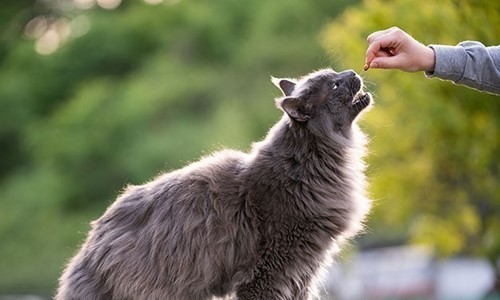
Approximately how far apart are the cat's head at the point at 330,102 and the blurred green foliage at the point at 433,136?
20.4 ft

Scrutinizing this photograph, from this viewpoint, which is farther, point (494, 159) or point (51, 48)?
point (51, 48)

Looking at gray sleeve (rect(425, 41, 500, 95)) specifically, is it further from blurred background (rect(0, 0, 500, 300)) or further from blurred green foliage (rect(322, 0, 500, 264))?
blurred background (rect(0, 0, 500, 300))

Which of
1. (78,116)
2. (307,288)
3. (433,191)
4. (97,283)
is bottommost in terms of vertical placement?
(307,288)

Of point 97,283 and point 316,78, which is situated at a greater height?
point 316,78

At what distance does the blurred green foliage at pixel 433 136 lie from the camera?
14430mm

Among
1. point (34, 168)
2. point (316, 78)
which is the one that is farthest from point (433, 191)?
point (34, 168)

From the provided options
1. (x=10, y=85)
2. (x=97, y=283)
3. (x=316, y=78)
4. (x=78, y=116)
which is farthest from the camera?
(x=10, y=85)

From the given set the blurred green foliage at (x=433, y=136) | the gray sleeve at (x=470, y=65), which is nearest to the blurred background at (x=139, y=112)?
the blurred green foliage at (x=433, y=136)

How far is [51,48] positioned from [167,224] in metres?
32.7

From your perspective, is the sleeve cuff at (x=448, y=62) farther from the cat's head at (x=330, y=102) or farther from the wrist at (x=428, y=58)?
the cat's head at (x=330, y=102)

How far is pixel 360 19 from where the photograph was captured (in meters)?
16.5

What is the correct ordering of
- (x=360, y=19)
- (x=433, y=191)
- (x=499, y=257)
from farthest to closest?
(x=433, y=191), (x=499, y=257), (x=360, y=19)

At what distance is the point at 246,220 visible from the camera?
21.0ft

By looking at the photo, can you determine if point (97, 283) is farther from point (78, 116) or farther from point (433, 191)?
point (78, 116)
